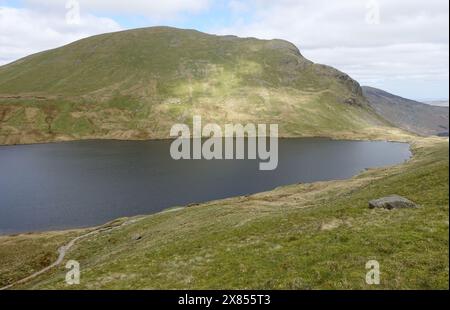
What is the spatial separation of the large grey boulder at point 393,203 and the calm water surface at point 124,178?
61764mm

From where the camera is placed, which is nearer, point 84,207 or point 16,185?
point 84,207

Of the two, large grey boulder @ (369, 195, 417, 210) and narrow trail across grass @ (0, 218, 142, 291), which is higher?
large grey boulder @ (369, 195, 417, 210)

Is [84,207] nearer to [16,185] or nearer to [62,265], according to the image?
[16,185]

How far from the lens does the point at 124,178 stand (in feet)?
410

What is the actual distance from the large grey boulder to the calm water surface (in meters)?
61.8

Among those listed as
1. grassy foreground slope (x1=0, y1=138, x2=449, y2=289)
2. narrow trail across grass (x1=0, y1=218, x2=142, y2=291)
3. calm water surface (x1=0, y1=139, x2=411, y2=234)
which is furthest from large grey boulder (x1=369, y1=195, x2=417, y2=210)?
calm water surface (x1=0, y1=139, x2=411, y2=234)

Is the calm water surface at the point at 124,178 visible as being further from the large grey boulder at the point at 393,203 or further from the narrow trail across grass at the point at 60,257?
the large grey boulder at the point at 393,203

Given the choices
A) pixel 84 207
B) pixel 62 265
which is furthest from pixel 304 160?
pixel 62 265

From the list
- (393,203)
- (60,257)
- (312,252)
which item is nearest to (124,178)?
(60,257)

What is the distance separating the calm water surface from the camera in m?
90.4

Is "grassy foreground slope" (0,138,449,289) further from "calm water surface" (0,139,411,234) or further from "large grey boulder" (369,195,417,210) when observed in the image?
"calm water surface" (0,139,411,234)

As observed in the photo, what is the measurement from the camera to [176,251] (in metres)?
33.9
